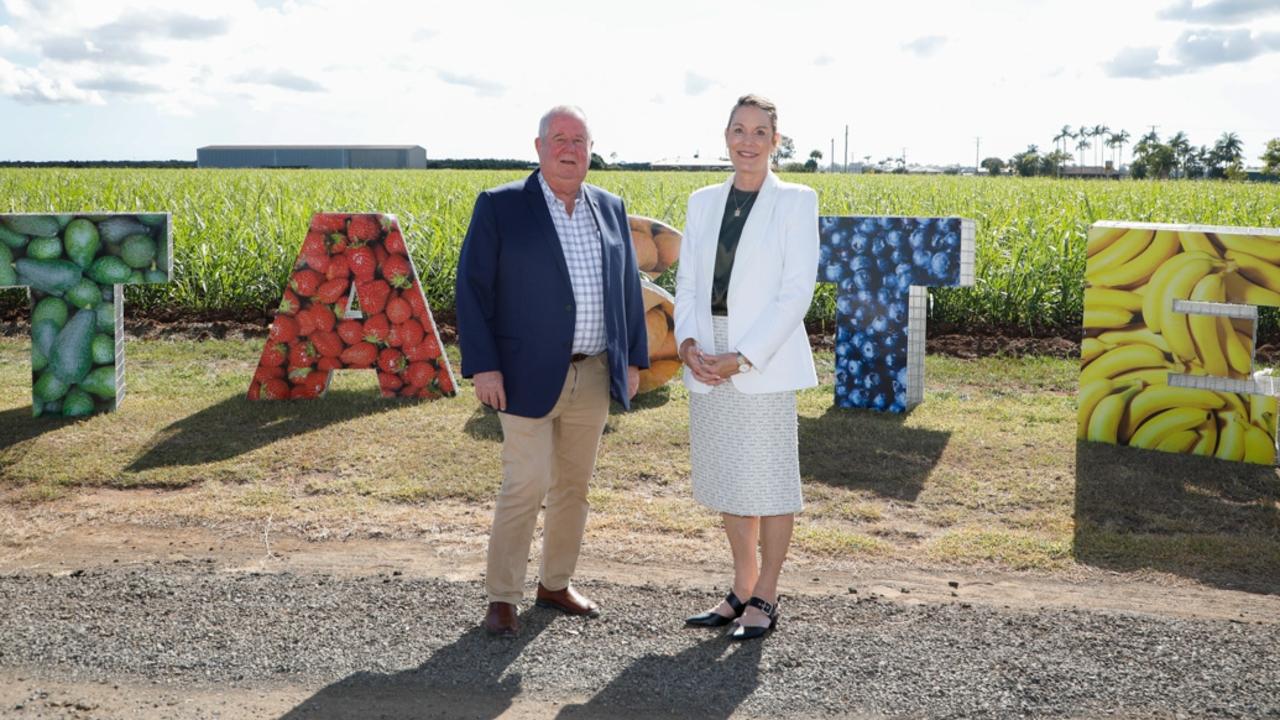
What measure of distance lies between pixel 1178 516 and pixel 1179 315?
65.7 inches

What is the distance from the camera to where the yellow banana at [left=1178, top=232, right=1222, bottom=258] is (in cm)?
696

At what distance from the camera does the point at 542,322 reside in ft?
14.1

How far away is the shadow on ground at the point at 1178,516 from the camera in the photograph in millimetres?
5207

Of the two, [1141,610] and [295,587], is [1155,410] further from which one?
[295,587]

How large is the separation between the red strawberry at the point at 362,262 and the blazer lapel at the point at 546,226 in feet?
14.9

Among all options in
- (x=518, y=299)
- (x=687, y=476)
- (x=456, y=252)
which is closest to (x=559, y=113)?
(x=518, y=299)

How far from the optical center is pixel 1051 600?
4.77 m

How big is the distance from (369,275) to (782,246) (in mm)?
5048

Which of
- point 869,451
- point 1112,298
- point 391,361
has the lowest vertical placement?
point 869,451

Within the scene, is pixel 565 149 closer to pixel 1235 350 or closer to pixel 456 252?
pixel 1235 350

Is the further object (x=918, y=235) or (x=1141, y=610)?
(x=918, y=235)

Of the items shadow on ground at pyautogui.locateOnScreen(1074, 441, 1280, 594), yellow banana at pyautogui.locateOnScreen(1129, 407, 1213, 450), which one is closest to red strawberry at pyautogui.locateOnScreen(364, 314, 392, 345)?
shadow on ground at pyautogui.locateOnScreen(1074, 441, 1280, 594)

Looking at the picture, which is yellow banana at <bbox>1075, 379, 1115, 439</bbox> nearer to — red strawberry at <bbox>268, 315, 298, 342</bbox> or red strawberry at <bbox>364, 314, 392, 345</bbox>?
red strawberry at <bbox>364, 314, 392, 345</bbox>

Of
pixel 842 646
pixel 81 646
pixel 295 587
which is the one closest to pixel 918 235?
pixel 842 646
